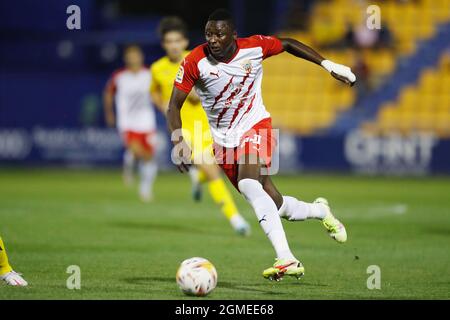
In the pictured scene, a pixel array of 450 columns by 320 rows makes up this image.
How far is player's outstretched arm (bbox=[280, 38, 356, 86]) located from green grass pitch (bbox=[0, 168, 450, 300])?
176 centimetres

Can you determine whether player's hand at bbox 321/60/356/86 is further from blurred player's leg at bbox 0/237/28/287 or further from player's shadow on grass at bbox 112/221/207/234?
player's shadow on grass at bbox 112/221/207/234

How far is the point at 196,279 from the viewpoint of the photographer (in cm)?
729

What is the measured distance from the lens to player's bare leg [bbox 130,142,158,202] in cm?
1680

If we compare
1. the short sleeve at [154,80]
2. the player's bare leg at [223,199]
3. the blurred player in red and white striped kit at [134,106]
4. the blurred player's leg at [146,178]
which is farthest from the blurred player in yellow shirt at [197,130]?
the blurred player in red and white striped kit at [134,106]

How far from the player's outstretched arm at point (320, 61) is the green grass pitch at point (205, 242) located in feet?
5.77

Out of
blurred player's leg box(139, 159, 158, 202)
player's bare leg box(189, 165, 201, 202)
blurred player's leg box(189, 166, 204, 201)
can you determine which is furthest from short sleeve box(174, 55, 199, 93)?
blurred player's leg box(139, 159, 158, 202)

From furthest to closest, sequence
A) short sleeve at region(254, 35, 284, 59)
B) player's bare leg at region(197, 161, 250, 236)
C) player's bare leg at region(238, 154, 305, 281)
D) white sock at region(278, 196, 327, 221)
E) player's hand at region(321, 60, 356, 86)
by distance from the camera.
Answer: player's bare leg at region(197, 161, 250, 236) < white sock at region(278, 196, 327, 221) < short sleeve at region(254, 35, 284, 59) < player's hand at region(321, 60, 356, 86) < player's bare leg at region(238, 154, 305, 281)

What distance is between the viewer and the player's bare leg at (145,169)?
55.1ft

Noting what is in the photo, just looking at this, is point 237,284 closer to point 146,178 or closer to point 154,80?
point 154,80

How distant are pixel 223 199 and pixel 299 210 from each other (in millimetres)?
3246

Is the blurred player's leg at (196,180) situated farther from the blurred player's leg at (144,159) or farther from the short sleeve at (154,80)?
the blurred player's leg at (144,159)

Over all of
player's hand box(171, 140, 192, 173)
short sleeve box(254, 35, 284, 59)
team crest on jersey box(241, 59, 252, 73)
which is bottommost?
player's hand box(171, 140, 192, 173)

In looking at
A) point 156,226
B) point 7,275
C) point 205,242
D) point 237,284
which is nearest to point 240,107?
point 237,284

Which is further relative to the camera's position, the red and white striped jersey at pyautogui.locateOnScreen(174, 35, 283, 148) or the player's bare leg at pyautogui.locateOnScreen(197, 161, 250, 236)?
the player's bare leg at pyautogui.locateOnScreen(197, 161, 250, 236)
